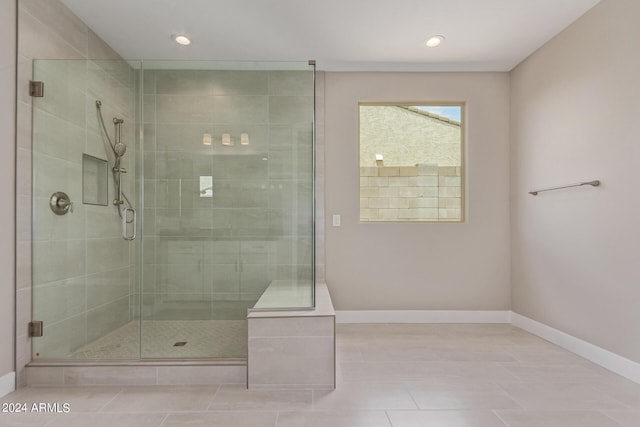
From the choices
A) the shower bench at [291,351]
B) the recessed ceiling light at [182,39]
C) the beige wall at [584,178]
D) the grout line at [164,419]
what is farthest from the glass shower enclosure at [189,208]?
the beige wall at [584,178]

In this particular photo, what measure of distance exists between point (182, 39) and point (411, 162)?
2.28 meters

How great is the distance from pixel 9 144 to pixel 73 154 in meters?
0.37

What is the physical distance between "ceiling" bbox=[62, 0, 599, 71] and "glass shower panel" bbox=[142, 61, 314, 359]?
57 centimetres

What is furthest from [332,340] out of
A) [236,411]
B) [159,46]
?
[159,46]

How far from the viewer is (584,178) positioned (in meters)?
2.63

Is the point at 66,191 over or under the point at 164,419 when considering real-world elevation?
over

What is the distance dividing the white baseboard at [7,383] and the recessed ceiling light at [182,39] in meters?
2.50

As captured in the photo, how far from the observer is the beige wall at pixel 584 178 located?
7.45 feet

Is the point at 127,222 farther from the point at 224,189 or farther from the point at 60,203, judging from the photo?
the point at 224,189

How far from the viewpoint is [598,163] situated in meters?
2.50

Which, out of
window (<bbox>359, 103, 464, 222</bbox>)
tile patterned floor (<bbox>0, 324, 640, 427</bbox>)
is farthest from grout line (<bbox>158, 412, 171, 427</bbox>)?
window (<bbox>359, 103, 464, 222</bbox>)

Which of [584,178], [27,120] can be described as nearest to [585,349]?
[584,178]

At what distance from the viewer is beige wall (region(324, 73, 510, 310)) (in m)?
3.60

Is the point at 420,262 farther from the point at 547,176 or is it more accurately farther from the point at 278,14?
the point at 278,14
